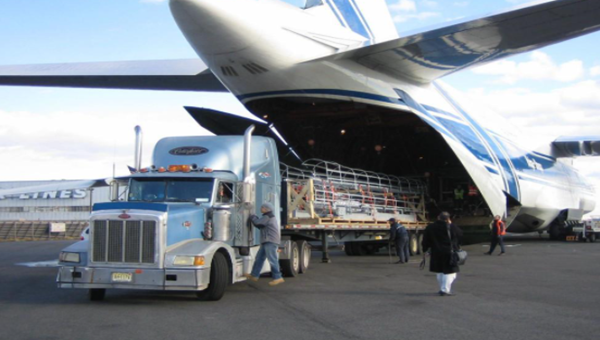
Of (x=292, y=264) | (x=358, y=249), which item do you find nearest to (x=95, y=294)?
(x=292, y=264)

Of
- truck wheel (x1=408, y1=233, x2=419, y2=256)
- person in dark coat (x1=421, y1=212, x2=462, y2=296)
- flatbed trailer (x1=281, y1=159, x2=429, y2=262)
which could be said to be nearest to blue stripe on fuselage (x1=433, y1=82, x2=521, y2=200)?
flatbed trailer (x1=281, y1=159, x2=429, y2=262)

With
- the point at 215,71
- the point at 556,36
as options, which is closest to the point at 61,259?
the point at 215,71

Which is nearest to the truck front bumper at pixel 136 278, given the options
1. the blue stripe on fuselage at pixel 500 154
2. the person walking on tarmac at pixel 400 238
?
Result: the person walking on tarmac at pixel 400 238

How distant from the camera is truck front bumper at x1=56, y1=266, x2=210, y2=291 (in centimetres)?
932

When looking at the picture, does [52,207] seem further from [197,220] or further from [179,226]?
[179,226]

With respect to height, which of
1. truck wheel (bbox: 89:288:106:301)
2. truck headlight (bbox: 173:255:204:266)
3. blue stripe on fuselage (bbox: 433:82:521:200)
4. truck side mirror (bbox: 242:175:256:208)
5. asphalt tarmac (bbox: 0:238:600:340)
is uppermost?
blue stripe on fuselage (bbox: 433:82:521:200)

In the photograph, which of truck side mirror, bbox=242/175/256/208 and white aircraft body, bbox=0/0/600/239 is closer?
truck side mirror, bbox=242/175/256/208

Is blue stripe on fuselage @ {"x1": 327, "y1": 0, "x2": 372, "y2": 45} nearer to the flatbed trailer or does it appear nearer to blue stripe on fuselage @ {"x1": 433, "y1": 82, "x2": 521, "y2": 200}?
blue stripe on fuselage @ {"x1": 433, "y1": 82, "x2": 521, "y2": 200}

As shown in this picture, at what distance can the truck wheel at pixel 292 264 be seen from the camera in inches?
532

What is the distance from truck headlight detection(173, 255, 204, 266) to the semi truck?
15mm

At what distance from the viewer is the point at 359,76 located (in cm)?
1755

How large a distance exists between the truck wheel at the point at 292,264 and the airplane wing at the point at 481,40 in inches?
204

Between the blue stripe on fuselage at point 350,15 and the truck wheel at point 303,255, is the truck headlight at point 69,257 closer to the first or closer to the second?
the truck wheel at point 303,255

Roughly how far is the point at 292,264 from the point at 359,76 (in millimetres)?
6312
